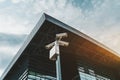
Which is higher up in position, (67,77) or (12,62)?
(12,62)

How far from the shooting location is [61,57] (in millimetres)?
25750

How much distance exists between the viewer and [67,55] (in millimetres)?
26344

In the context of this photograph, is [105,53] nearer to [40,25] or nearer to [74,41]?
[74,41]

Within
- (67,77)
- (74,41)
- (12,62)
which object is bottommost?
(67,77)

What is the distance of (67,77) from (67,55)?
283 centimetres

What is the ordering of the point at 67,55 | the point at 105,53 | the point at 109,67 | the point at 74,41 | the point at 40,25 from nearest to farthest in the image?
the point at 40,25, the point at 74,41, the point at 67,55, the point at 105,53, the point at 109,67

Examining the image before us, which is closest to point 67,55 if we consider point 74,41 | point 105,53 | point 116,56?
point 74,41

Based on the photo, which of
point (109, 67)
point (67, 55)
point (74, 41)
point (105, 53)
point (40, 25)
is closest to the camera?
point (40, 25)

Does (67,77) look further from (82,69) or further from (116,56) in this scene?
(116,56)

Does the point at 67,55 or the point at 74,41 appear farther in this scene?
the point at 67,55

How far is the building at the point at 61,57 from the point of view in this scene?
2171 cm

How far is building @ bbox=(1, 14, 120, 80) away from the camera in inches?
855

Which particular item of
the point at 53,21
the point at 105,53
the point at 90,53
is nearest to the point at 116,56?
the point at 105,53

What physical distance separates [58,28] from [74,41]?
376cm
